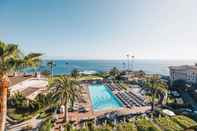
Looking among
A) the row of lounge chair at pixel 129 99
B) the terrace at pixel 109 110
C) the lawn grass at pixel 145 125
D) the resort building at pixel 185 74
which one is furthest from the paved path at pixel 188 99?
the lawn grass at pixel 145 125

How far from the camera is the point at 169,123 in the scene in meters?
24.2

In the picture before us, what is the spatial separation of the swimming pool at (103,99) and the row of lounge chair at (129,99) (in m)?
1.04

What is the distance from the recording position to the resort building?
46.5m

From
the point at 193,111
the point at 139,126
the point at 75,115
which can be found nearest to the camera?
the point at 139,126

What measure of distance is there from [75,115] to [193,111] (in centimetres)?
1845

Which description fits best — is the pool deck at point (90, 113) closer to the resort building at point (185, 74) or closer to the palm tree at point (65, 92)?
the palm tree at point (65, 92)

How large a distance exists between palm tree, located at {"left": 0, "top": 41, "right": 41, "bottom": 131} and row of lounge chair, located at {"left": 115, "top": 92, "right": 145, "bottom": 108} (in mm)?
24941

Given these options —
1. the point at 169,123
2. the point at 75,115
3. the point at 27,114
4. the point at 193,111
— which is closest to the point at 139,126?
the point at 169,123

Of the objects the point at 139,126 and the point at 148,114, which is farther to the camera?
the point at 148,114

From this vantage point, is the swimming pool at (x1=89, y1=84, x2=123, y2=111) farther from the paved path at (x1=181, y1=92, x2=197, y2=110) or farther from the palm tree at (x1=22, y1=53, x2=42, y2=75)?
the palm tree at (x1=22, y1=53, x2=42, y2=75)

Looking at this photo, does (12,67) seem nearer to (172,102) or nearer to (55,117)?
(55,117)

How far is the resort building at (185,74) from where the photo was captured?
4653cm

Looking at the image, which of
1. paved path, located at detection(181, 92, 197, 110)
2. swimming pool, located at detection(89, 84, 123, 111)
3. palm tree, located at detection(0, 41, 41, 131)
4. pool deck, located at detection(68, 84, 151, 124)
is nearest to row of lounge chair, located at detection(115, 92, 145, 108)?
swimming pool, located at detection(89, 84, 123, 111)

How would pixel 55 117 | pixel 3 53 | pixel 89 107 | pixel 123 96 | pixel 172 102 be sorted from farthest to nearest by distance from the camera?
pixel 123 96 → pixel 172 102 → pixel 89 107 → pixel 55 117 → pixel 3 53
